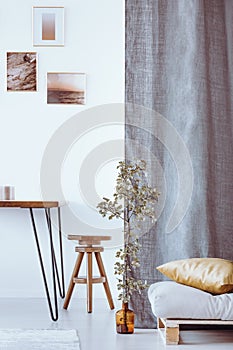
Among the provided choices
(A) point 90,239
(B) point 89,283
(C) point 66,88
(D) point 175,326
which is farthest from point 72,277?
(C) point 66,88

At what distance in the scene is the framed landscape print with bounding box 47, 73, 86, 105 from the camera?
493cm

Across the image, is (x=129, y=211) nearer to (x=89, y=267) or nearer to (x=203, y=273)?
(x=203, y=273)

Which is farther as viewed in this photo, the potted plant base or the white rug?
the potted plant base

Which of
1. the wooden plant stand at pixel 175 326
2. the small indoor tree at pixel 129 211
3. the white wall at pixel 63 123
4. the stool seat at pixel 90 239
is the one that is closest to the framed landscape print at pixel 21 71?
the white wall at pixel 63 123

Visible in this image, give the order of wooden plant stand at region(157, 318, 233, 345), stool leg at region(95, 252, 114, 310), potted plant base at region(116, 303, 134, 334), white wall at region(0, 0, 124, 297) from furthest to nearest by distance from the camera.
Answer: white wall at region(0, 0, 124, 297), stool leg at region(95, 252, 114, 310), potted plant base at region(116, 303, 134, 334), wooden plant stand at region(157, 318, 233, 345)

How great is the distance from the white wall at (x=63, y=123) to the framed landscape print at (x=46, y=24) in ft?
0.13

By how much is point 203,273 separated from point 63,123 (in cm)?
190

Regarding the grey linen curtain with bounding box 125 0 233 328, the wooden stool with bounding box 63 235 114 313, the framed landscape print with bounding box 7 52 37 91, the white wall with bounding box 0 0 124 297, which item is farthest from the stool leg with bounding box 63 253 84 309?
the framed landscape print with bounding box 7 52 37 91

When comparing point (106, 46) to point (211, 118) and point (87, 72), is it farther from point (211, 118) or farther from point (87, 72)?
point (211, 118)

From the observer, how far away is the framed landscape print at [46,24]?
4934mm

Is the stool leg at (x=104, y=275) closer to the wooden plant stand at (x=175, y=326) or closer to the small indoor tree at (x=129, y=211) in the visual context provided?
the small indoor tree at (x=129, y=211)

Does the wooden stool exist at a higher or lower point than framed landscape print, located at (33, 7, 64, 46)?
lower

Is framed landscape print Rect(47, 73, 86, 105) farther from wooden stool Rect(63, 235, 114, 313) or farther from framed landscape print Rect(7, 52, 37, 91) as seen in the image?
wooden stool Rect(63, 235, 114, 313)

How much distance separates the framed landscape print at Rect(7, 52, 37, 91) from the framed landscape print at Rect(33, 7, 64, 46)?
0.12m
